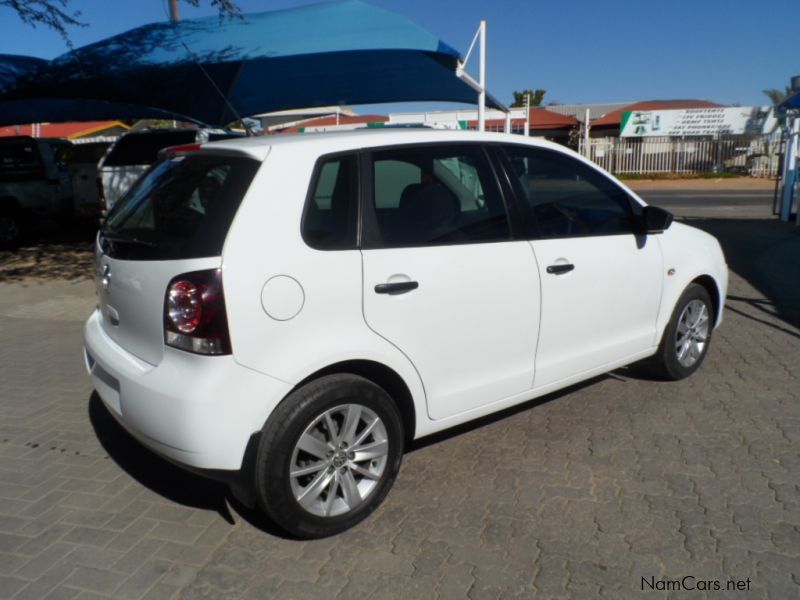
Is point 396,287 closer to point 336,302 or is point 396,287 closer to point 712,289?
point 336,302

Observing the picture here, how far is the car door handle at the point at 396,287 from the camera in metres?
3.00

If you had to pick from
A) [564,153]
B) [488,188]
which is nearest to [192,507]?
[488,188]

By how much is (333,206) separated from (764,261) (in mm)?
8708

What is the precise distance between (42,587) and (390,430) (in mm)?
1601

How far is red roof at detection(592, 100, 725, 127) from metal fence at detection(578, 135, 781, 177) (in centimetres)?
269

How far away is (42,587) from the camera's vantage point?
9.11ft

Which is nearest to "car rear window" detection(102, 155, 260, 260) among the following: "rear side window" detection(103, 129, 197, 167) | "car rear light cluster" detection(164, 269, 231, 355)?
"car rear light cluster" detection(164, 269, 231, 355)

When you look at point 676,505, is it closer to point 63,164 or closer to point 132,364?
point 132,364

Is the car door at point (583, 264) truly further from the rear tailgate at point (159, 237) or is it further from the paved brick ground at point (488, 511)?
the rear tailgate at point (159, 237)

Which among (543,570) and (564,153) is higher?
(564,153)

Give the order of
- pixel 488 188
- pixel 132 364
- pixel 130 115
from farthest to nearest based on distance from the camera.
→ pixel 130 115, pixel 488 188, pixel 132 364

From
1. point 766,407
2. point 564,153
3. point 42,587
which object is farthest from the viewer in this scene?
point 766,407

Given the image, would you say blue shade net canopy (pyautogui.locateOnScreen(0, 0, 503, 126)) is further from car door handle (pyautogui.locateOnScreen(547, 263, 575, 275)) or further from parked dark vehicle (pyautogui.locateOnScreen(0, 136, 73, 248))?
car door handle (pyautogui.locateOnScreen(547, 263, 575, 275))

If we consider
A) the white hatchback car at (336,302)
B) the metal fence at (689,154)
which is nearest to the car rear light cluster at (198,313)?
the white hatchback car at (336,302)
